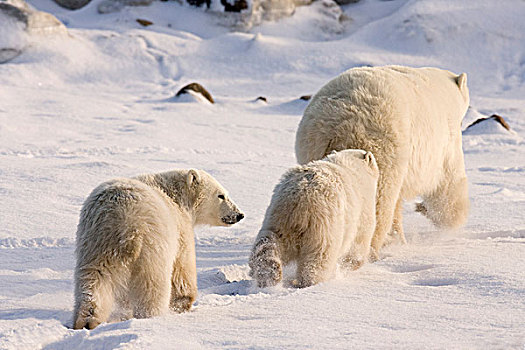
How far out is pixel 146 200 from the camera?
316 cm

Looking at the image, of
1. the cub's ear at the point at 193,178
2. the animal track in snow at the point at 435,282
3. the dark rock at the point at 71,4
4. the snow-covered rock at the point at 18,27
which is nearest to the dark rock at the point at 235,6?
the dark rock at the point at 71,4

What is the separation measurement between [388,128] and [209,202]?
54.2 inches

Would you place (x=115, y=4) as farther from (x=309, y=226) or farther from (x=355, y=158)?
(x=309, y=226)

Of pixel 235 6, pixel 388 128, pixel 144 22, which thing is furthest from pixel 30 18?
pixel 388 128

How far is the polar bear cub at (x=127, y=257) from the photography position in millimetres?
2932

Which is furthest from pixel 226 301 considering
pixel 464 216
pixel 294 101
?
pixel 294 101

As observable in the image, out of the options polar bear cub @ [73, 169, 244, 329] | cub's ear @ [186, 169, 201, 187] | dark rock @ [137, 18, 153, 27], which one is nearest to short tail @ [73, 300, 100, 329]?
polar bear cub @ [73, 169, 244, 329]

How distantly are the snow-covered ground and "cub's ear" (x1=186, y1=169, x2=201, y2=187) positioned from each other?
0.65m

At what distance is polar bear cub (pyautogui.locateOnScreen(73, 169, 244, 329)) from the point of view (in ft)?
9.62

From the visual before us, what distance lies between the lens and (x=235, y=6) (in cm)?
1888

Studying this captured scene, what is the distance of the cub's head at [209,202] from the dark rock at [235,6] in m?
15.6

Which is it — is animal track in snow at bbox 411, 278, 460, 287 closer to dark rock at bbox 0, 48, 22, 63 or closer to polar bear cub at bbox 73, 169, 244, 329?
polar bear cub at bbox 73, 169, 244, 329

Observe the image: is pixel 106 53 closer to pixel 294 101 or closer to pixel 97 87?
pixel 97 87

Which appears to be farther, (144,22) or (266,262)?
(144,22)
